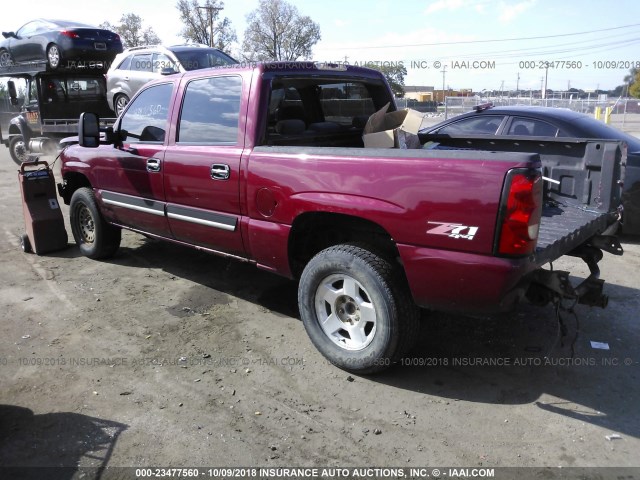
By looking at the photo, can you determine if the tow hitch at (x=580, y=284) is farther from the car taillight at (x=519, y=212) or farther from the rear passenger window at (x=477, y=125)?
the rear passenger window at (x=477, y=125)

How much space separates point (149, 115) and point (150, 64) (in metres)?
6.73

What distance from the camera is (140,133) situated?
16.5ft

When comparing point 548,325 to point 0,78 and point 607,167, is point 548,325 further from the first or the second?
point 0,78

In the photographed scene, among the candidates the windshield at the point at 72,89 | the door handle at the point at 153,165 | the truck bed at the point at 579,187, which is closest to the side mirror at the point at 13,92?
the windshield at the point at 72,89

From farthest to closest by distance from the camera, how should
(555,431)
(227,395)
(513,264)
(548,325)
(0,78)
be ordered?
(0,78) → (548,325) → (227,395) → (555,431) → (513,264)

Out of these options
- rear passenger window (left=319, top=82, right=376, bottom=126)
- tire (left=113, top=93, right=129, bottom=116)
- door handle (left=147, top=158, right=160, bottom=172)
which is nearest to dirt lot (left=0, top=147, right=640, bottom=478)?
door handle (left=147, top=158, right=160, bottom=172)

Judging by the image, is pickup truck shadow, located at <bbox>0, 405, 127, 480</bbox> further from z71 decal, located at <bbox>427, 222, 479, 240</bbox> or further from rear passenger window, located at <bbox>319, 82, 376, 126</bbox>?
rear passenger window, located at <bbox>319, 82, 376, 126</bbox>

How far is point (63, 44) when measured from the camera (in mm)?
11969

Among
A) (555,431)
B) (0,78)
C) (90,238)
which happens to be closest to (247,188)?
(555,431)

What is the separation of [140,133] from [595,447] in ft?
14.6

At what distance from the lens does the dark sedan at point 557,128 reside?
6039 mm

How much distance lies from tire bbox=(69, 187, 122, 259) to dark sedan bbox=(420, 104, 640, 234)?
3.69m

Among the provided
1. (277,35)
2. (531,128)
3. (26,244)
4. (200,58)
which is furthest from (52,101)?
(277,35)

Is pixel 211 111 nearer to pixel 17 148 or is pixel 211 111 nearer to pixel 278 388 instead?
pixel 278 388
